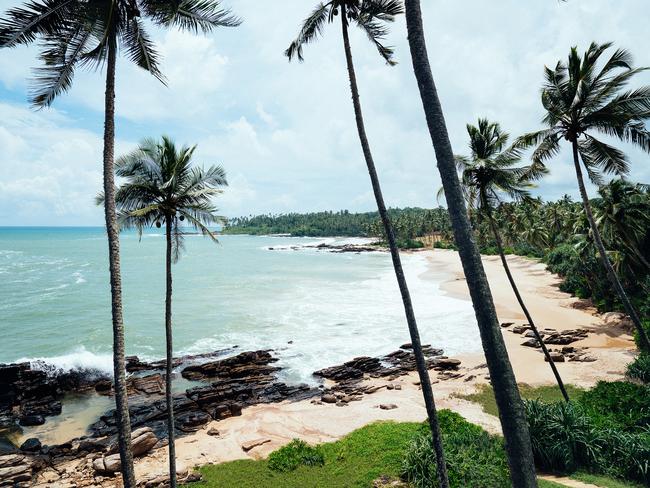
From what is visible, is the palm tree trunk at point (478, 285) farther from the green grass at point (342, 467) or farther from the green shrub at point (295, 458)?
the green shrub at point (295, 458)

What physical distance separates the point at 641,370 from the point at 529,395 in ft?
13.7

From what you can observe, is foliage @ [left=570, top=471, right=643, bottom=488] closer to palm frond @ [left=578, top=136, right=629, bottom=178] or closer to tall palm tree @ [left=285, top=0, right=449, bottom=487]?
tall palm tree @ [left=285, top=0, right=449, bottom=487]

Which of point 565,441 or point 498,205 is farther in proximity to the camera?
point 498,205

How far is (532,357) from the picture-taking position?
72.2ft

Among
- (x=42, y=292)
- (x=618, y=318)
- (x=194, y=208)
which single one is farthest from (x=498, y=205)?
(x=42, y=292)

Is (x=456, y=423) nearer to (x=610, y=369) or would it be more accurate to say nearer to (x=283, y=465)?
(x=283, y=465)

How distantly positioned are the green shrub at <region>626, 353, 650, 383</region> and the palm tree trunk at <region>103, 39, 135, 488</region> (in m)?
17.7

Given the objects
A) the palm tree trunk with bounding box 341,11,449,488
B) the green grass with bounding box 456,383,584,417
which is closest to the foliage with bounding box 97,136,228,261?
the palm tree trunk with bounding box 341,11,449,488

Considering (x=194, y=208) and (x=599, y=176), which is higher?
(x=599, y=176)

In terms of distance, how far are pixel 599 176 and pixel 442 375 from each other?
41.9ft

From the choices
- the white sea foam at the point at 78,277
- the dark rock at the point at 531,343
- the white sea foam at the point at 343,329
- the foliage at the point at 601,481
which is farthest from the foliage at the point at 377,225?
the foliage at the point at 601,481

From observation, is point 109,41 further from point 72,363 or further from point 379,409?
point 72,363

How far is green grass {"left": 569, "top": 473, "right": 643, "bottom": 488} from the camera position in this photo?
8398 millimetres

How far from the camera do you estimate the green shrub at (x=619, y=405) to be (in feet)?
36.3
